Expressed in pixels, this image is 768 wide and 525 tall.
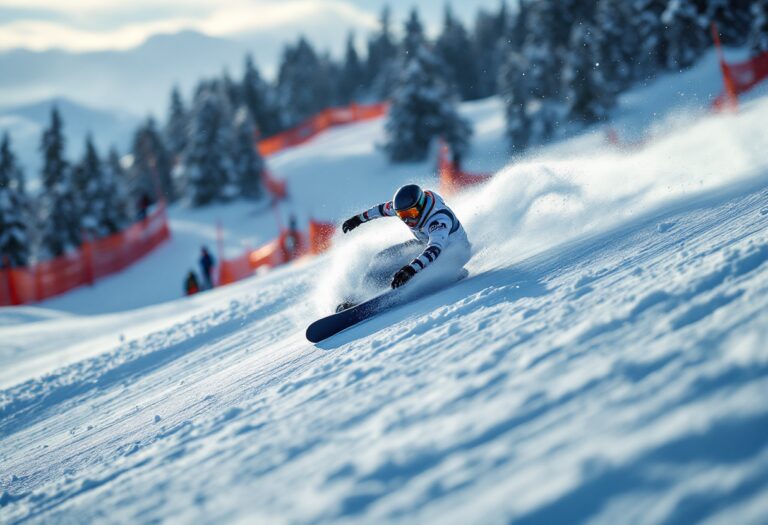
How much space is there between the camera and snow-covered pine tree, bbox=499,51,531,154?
30469 millimetres

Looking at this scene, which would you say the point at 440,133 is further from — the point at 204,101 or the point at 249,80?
the point at 249,80

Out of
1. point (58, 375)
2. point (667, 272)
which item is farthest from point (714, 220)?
point (58, 375)

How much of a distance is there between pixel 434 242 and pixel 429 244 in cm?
6

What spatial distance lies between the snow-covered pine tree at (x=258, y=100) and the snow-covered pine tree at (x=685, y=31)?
132ft

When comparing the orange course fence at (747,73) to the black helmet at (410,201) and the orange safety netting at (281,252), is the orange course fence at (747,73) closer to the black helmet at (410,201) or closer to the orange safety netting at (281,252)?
the orange safety netting at (281,252)

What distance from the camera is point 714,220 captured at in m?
5.56

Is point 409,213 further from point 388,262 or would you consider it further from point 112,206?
point 112,206

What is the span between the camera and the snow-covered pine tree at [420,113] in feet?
99.2

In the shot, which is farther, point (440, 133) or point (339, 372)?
point (440, 133)

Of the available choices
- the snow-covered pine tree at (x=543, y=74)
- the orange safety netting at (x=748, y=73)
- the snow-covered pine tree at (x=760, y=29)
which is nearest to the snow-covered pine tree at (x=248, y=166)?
the snow-covered pine tree at (x=543, y=74)

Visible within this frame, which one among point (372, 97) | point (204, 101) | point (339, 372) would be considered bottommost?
point (339, 372)

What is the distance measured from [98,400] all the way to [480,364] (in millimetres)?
5137

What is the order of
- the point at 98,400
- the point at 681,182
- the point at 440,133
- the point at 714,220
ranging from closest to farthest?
the point at 714,220
the point at 98,400
the point at 681,182
the point at 440,133

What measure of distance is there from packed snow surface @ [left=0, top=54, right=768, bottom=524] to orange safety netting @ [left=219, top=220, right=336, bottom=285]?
894cm
